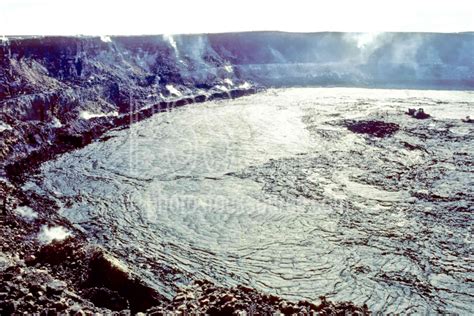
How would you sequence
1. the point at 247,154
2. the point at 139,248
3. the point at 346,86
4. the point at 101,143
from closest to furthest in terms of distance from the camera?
1. the point at 139,248
2. the point at 247,154
3. the point at 101,143
4. the point at 346,86

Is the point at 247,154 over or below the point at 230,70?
below

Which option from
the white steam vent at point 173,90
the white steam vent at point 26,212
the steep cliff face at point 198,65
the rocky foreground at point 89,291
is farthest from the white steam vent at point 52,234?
the white steam vent at point 173,90

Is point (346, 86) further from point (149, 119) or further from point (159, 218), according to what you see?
point (159, 218)

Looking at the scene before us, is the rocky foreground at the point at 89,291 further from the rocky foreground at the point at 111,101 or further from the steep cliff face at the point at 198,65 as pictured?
the steep cliff face at the point at 198,65

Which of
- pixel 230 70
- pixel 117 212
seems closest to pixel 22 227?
pixel 117 212

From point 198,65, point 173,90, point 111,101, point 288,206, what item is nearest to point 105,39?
point 173,90

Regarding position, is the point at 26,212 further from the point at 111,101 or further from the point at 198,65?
the point at 198,65
